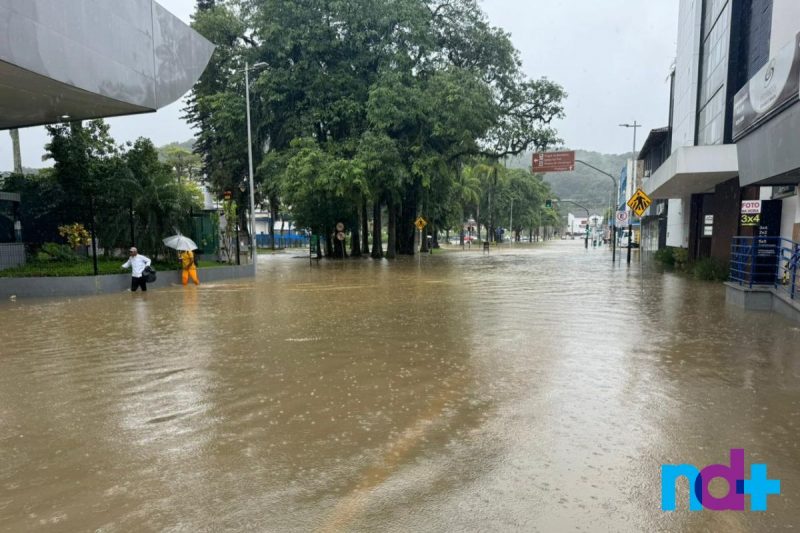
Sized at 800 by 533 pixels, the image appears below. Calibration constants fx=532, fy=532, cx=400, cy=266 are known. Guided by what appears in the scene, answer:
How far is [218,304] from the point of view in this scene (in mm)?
13805

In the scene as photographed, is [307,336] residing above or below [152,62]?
below

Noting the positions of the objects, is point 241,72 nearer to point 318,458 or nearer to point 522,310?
point 522,310

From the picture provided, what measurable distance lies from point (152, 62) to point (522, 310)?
1483 centimetres

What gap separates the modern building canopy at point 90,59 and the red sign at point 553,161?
20.0 meters

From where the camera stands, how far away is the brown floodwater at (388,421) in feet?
11.4

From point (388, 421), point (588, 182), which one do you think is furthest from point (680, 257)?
point (588, 182)

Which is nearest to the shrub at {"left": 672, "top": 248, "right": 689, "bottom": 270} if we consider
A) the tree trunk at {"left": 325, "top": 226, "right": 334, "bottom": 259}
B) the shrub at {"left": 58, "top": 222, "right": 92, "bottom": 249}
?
the tree trunk at {"left": 325, "top": 226, "right": 334, "bottom": 259}

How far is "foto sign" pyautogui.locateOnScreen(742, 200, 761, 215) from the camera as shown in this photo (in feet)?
51.8

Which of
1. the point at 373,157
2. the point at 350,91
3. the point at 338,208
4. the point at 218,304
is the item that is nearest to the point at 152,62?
the point at 218,304

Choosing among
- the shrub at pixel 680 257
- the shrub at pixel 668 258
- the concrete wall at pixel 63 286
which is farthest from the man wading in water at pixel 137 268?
the shrub at pixel 668 258

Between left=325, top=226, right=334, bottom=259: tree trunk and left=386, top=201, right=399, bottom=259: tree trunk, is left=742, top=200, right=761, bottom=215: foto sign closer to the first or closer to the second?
left=386, top=201, right=399, bottom=259: tree trunk

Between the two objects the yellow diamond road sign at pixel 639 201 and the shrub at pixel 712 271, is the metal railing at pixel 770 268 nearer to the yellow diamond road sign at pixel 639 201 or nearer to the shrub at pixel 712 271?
the shrub at pixel 712 271

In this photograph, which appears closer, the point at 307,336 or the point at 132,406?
the point at 132,406

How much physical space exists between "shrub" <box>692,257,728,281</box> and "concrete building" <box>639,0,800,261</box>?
82 cm
